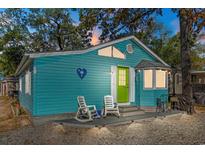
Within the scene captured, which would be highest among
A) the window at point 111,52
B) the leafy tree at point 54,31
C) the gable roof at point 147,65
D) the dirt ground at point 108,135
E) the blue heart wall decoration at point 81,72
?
the leafy tree at point 54,31

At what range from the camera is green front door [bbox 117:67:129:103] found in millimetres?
7867

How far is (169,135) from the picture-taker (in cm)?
538

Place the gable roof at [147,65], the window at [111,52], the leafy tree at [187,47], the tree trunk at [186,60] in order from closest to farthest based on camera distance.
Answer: the window at [111,52]
the gable roof at [147,65]
the leafy tree at [187,47]
the tree trunk at [186,60]

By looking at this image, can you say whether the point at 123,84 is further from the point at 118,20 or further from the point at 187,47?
the point at 187,47

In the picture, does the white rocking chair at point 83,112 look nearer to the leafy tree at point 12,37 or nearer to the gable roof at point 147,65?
the gable roof at point 147,65

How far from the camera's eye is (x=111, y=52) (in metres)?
7.67

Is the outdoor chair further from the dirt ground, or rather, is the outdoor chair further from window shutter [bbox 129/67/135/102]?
window shutter [bbox 129/67/135/102]

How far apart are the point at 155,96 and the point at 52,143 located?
431 centimetres

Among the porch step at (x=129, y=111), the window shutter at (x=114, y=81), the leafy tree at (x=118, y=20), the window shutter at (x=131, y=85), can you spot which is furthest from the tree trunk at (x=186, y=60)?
the window shutter at (x=114, y=81)

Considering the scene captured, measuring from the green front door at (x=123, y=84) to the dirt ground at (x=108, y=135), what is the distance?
1822 millimetres

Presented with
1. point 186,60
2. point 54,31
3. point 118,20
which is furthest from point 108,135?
point 54,31

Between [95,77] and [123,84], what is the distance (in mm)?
1290

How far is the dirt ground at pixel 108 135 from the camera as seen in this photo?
16.4 feet

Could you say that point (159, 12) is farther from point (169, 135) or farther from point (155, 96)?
point (169, 135)
